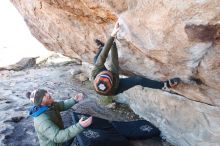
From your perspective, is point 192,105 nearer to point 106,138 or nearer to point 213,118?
point 213,118

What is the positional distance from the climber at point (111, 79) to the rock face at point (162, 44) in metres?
0.15

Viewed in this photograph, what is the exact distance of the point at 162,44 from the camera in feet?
16.1

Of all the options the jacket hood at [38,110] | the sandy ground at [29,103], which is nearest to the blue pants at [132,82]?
the sandy ground at [29,103]

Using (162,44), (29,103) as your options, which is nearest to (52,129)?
(162,44)

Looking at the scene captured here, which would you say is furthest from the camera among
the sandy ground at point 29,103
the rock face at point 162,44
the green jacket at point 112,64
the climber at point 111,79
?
the sandy ground at point 29,103

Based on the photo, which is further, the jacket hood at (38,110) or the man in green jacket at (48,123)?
the jacket hood at (38,110)

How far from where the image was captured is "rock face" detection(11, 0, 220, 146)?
4.30 metres

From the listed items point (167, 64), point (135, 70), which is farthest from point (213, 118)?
point (135, 70)

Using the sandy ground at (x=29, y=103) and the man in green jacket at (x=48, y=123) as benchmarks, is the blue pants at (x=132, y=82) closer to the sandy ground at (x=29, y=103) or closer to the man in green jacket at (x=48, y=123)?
the sandy ground at (x=29, y=103)

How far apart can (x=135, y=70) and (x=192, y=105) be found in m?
1.33

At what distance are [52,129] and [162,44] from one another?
6.27ft

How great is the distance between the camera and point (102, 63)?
6.07 meters

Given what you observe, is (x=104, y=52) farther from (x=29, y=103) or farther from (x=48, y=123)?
(x=29, y=103)

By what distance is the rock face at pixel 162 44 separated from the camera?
4297 millimetres
